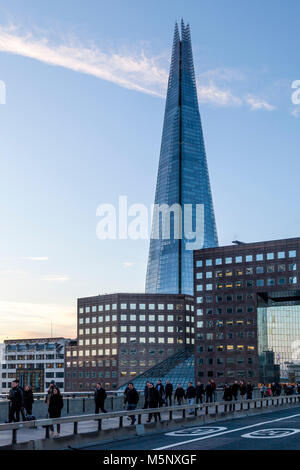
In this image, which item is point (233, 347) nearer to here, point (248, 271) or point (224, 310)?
point (224, 310)

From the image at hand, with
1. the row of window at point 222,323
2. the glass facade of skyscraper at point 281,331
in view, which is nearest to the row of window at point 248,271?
the glass facade of skyscraper at point 281,331

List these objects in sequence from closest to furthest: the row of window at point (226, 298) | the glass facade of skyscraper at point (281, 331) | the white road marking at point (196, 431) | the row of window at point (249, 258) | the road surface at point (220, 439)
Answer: the road surface at point (220, 439) → the white road marking at point (196, 431) → the row of window at point (249, 258) → the glass facade of skyscraper at point (281, 331) → the row of window at point (226, 298)

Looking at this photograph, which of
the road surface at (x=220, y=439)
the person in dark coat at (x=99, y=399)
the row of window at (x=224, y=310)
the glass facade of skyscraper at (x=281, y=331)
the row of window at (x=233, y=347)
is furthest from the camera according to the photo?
the row of window at (x=224, y=310)

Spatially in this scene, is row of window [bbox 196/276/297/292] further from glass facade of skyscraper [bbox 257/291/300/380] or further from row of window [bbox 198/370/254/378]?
row of window [bbox 198/370/254/378]

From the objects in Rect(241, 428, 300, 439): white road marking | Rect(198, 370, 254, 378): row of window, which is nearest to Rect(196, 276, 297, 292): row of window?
Rect(198, 370, 254, 378): row of window

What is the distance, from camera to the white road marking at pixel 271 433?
2428 cm

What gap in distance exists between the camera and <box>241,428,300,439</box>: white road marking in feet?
79.7

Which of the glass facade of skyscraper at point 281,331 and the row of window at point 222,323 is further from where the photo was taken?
the row of window at point 222,323

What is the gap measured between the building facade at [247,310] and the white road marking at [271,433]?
132 m

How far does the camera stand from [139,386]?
179125 mm

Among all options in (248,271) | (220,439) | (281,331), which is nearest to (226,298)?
(248,271)

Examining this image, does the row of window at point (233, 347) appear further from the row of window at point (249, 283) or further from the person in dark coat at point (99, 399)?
the person in dark coat at point (99, 399)

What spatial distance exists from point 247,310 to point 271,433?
141548mm
